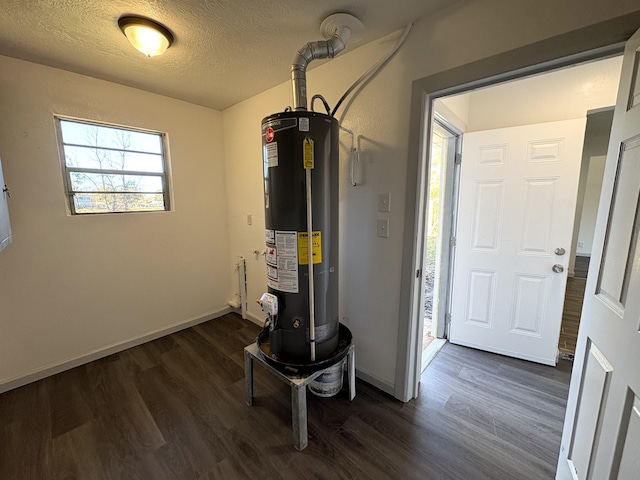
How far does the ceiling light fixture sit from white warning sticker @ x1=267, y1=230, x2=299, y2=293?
1303 mm

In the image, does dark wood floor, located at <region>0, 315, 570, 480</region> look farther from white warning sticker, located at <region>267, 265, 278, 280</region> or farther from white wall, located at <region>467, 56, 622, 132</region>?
white wall, located at <region>467, 56, 622, 132</region>

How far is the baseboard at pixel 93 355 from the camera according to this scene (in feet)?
6.31

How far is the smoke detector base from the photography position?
54.4 inches

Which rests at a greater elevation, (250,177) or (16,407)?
(250,177)

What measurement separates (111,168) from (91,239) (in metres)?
0.64

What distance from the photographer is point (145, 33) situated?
56.5 inches

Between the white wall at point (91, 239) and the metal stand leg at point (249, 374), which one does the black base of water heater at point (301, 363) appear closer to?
the metal stand leg at point (249, 374)

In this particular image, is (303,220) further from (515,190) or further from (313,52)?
(515,190)

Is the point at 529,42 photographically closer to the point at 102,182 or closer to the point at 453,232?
the point at 453,232

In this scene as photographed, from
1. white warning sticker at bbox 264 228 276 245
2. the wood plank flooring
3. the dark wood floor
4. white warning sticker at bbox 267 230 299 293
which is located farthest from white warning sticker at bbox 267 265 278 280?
the wood plank flooring

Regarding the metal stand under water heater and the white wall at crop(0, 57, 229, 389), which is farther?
the white wall at crop(0, 57, 229, 389)

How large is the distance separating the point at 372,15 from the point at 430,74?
441 mm

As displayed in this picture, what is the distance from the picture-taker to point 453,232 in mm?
2387

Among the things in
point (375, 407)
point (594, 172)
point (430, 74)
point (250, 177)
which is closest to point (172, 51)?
point (250, 177)
